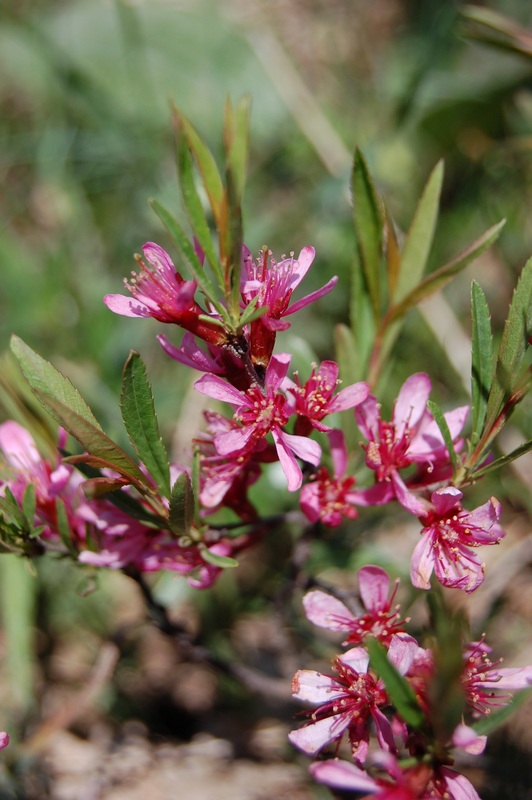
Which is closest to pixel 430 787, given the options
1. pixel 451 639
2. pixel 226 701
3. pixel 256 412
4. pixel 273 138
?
pixel 451 639

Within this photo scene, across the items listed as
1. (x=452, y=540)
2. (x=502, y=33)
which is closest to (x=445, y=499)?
(x=452, y=540)

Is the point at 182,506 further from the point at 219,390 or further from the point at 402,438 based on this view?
the point at 402,438

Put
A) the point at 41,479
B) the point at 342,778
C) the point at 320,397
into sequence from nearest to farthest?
the point at 342,778 → the point at 320,397 → the point at 41,479

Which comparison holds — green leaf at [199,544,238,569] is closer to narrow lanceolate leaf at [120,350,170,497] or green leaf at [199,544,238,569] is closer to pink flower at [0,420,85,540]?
narrow lanceolate leaf at [120,350,170,497]

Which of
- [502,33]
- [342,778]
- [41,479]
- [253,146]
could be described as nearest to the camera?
[342,778]

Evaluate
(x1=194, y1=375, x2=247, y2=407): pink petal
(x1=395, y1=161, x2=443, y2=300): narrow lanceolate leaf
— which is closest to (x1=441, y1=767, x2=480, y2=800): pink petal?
(x1=194, y1=375, x2=247, y2=407): pink petal

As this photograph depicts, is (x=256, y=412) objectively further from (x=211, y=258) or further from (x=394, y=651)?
(x=394, y=651)

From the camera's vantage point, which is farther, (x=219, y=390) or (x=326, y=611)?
(x=326, y=611)
